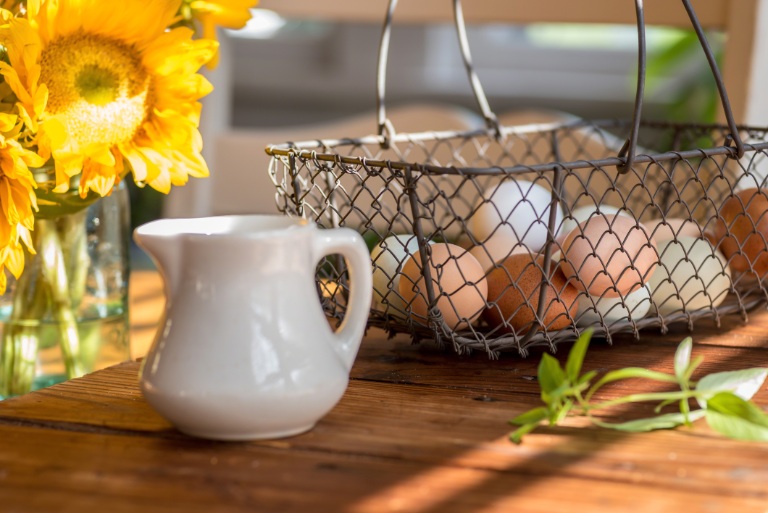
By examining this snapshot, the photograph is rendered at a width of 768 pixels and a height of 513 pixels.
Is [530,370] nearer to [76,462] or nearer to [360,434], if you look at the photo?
[360,434]

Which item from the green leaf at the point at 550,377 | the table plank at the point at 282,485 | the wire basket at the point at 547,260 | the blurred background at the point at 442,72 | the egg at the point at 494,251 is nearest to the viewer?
the table plank at the point at 282,485

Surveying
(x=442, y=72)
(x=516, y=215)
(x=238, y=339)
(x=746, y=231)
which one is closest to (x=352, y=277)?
(x=238, y=339)

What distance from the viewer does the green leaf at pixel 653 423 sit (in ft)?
1.74

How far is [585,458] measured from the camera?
495 millimetres

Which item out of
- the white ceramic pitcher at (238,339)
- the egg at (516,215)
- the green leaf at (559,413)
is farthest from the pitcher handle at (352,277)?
the egg at (516,215)

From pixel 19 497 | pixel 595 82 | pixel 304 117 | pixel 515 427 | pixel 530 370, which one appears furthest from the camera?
pixel 304 117

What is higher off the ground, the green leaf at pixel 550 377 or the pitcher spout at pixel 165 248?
the pitcher spout at pixel 165 248

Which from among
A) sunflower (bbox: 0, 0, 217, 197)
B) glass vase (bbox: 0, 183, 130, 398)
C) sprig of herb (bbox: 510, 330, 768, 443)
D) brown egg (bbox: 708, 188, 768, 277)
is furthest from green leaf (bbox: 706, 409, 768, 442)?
glass vase (bbox: 0, 183, 130, 398)

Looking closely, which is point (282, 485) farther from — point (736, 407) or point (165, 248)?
point (736, 407)

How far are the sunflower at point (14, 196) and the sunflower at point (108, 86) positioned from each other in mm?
17

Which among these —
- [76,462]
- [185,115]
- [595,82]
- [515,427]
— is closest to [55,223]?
[185,115]

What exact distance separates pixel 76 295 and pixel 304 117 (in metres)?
2.65

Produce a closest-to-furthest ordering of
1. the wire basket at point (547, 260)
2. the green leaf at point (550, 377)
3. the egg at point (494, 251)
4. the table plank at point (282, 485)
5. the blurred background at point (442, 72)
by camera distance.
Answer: the table plank at point (282, 485), the green leaf at point (550, 377), the wire basket at point (547, 260), the egg at point (494, 251), the blurred background at point (442, 72)

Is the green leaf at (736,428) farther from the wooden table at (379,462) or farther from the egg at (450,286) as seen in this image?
the egg at (450,286)
